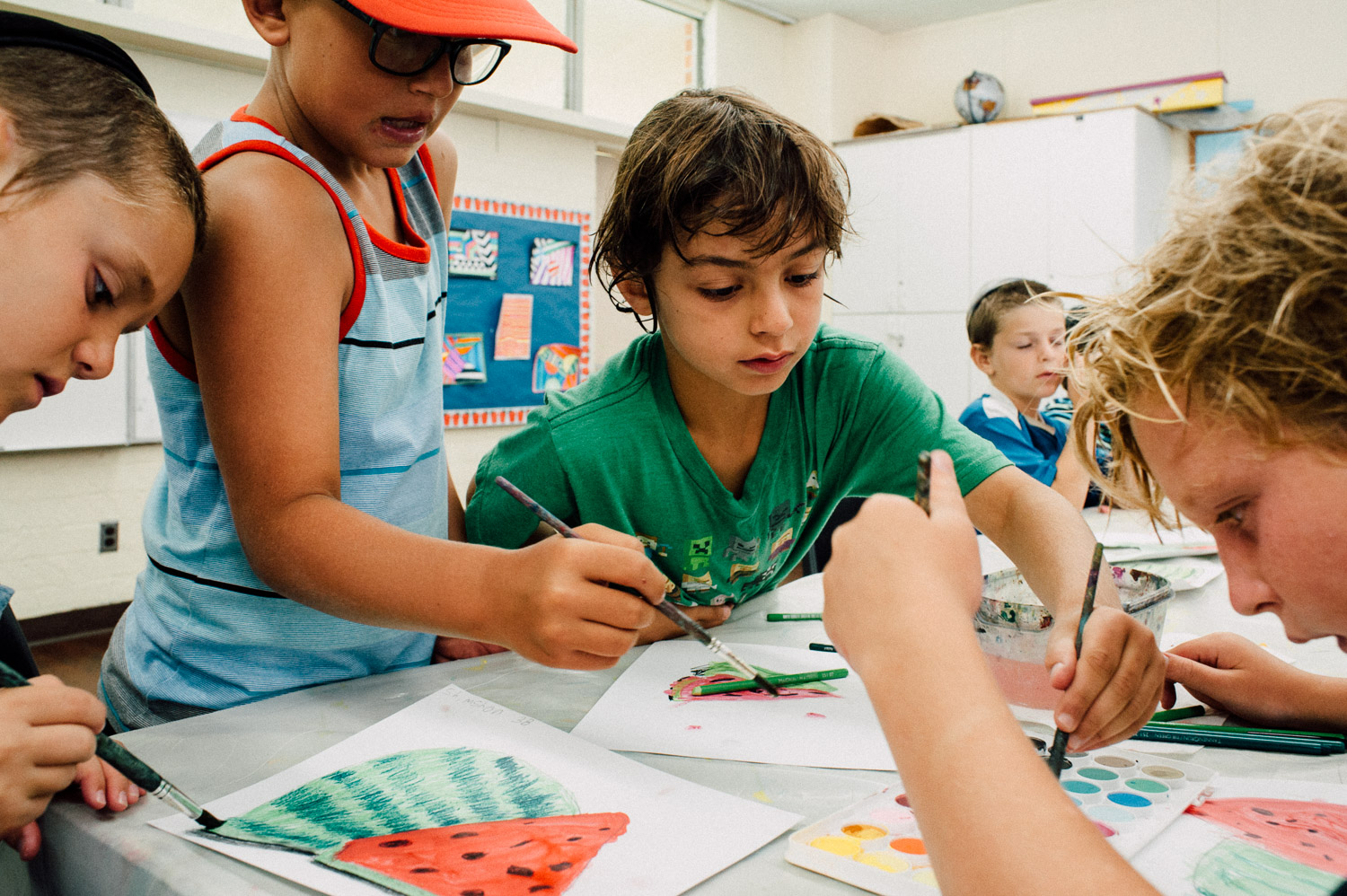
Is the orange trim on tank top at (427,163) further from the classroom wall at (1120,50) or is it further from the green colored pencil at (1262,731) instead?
the classroom wall at (1120,50)

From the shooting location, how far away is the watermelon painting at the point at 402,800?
59 centimetres

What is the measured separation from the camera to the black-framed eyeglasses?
2.36 feet

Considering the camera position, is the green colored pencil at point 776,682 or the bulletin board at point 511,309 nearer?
the green colored pencil at point 776,682

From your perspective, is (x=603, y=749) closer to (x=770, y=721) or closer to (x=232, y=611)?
(x=770, y=721)

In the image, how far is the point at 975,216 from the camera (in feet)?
14.7

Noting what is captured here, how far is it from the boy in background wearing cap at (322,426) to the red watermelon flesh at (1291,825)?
1.31 feet

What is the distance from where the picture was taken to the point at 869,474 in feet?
3.78

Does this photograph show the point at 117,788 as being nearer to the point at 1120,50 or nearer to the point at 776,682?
the point at 776,682

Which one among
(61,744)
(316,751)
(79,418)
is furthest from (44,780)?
(79,418)

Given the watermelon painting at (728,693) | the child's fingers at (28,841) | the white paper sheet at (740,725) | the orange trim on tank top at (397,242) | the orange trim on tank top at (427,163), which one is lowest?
the child's fingers at (28,841)

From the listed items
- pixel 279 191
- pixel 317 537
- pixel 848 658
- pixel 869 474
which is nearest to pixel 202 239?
pixel 279 191

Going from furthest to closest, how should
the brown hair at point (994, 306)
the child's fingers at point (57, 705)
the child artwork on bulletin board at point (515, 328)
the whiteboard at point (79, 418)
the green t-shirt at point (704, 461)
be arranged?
the child artwork on bulletin board at point (515, 328) → the whiteboard at point (79, 418) → the brown hair at point (994, 306) → the green t-shirt at point (704, 461) → the child's fingers at point (57, 705)

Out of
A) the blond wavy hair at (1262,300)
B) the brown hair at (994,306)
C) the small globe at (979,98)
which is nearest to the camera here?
the blond wavy hair at (1262,300)

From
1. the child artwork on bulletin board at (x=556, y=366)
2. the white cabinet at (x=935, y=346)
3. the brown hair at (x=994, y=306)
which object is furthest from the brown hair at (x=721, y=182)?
the white cabinet at (x=935, y=346)
